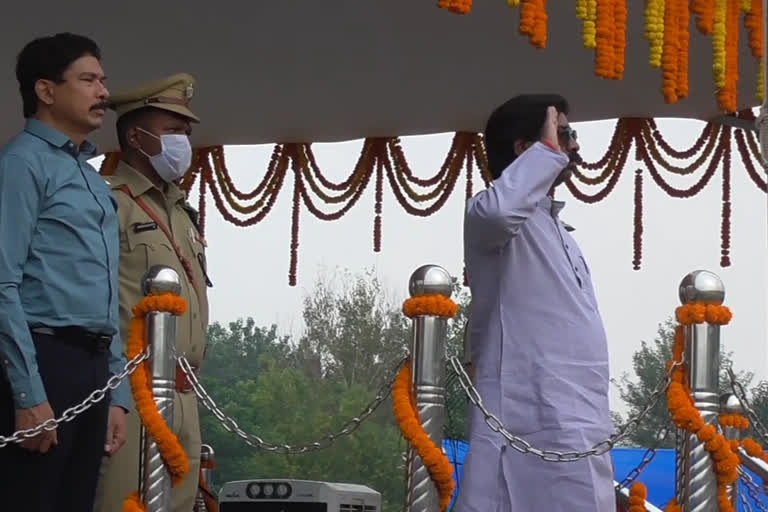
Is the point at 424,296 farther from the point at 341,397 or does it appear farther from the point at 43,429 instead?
the point at 341,397

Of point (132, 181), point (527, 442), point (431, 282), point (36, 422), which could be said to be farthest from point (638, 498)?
point (132, 181)

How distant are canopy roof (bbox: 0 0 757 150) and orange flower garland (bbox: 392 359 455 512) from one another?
307 centimetres

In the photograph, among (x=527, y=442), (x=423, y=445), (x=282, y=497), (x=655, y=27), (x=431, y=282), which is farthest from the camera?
(x=282, y=497)

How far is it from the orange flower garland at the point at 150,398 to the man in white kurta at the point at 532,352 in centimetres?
73

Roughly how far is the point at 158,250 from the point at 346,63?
3027 millimetres

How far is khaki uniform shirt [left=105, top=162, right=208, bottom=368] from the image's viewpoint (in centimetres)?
417

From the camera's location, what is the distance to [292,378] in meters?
23.2

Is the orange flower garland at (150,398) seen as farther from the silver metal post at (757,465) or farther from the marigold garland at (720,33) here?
the marigold garland at (720,33)

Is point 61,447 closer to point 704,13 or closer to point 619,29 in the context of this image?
point 619,29

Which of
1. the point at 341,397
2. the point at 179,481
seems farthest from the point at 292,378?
the point at 179,481

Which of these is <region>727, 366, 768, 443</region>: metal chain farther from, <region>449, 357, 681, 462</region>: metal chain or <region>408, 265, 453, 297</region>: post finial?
<region>408, 265, 453, 297</region>: post finial

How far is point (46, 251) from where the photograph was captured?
3471 millimetres

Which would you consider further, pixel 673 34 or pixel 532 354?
pixel 673 34

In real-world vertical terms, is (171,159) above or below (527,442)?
above
